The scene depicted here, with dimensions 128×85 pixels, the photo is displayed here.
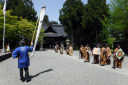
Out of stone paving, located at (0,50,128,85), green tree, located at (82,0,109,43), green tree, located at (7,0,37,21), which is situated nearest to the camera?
stone paving, located at (0,50,128,85)

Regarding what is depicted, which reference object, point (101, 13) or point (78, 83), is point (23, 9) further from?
point (78, 83)

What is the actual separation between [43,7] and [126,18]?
1941cm

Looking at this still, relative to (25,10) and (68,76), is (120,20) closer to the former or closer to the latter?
(68,76)

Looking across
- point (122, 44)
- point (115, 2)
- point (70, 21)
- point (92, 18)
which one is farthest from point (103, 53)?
point (70, 21)

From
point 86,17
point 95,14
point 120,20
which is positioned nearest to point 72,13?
point 86,17

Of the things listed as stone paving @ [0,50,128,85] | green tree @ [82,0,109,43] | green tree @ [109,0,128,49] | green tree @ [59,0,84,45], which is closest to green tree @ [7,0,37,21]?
green tree @ [59,0,84,45]

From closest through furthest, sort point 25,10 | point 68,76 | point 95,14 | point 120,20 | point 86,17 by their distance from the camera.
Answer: point 68,76, point 120,20, point 95,14, point 86,17, point 25,10

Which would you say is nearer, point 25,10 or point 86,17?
point 86,17

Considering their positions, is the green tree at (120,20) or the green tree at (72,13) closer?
the green tree at (120,20)

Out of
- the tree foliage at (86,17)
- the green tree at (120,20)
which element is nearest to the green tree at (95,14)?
the tree foliage at (86,17)

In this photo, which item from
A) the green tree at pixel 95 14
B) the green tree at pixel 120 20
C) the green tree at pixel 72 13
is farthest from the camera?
the green tree at pixel 72 13

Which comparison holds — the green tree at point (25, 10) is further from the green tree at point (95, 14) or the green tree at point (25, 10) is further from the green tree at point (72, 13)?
the green tree at point (95, 14)

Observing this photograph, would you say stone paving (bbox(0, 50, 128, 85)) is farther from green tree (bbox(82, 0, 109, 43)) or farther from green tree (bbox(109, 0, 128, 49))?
green tree (bbox(82, 0, 109, 43))

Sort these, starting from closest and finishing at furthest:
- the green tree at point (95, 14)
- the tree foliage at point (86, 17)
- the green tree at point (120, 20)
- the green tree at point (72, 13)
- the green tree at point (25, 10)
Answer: the green tree at point (120, 20)
the green tree at point (95, 14)
the tree foliage at point (86, 17)
the green tree at point (25, 10)
the green tree at point (72, 13)
